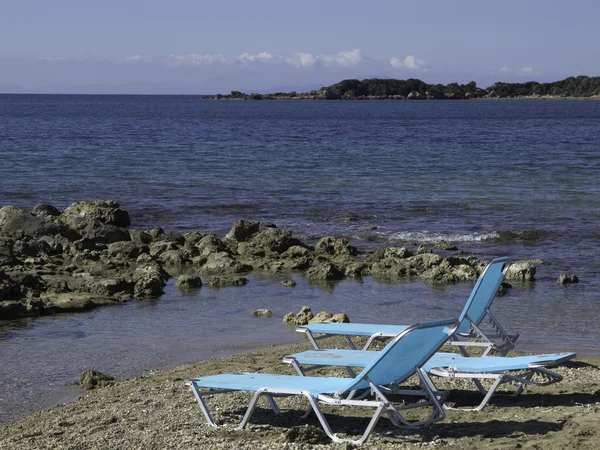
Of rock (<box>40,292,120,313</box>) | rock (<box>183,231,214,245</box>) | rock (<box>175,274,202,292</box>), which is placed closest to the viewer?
rock (<box>40,292,120,313</box>)

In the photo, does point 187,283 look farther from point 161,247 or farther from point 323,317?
point 323,317

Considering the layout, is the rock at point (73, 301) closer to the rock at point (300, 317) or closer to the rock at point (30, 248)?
the rock at point (300, 317)

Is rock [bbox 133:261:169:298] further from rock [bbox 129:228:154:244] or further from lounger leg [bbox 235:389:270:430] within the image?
lounger leg [bbox 235:389:270:430]

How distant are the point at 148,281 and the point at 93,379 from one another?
522cm

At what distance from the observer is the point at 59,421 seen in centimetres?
767

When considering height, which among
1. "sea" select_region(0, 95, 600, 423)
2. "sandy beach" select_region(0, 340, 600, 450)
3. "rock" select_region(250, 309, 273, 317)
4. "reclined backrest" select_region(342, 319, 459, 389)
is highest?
"reclined backrest" select_region(342, 319, 459, 389)

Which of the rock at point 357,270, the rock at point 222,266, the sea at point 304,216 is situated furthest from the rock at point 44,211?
the rock at point 357,270

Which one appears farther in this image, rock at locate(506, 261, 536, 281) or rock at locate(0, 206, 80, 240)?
rock at locate(0, 206, 80, 240)

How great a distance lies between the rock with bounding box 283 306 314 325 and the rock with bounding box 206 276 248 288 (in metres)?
3.04

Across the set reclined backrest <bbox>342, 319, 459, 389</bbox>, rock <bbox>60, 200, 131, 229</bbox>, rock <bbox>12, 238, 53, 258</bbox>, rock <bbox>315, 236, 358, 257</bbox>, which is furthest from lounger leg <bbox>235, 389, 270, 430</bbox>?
rock <bbox>60, 200, 131, 229</bbox>

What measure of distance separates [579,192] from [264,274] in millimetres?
15918

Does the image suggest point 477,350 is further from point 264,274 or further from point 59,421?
point 264,274

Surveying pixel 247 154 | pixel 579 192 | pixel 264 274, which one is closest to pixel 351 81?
pixel 247 154

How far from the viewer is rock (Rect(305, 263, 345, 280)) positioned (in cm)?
1554
